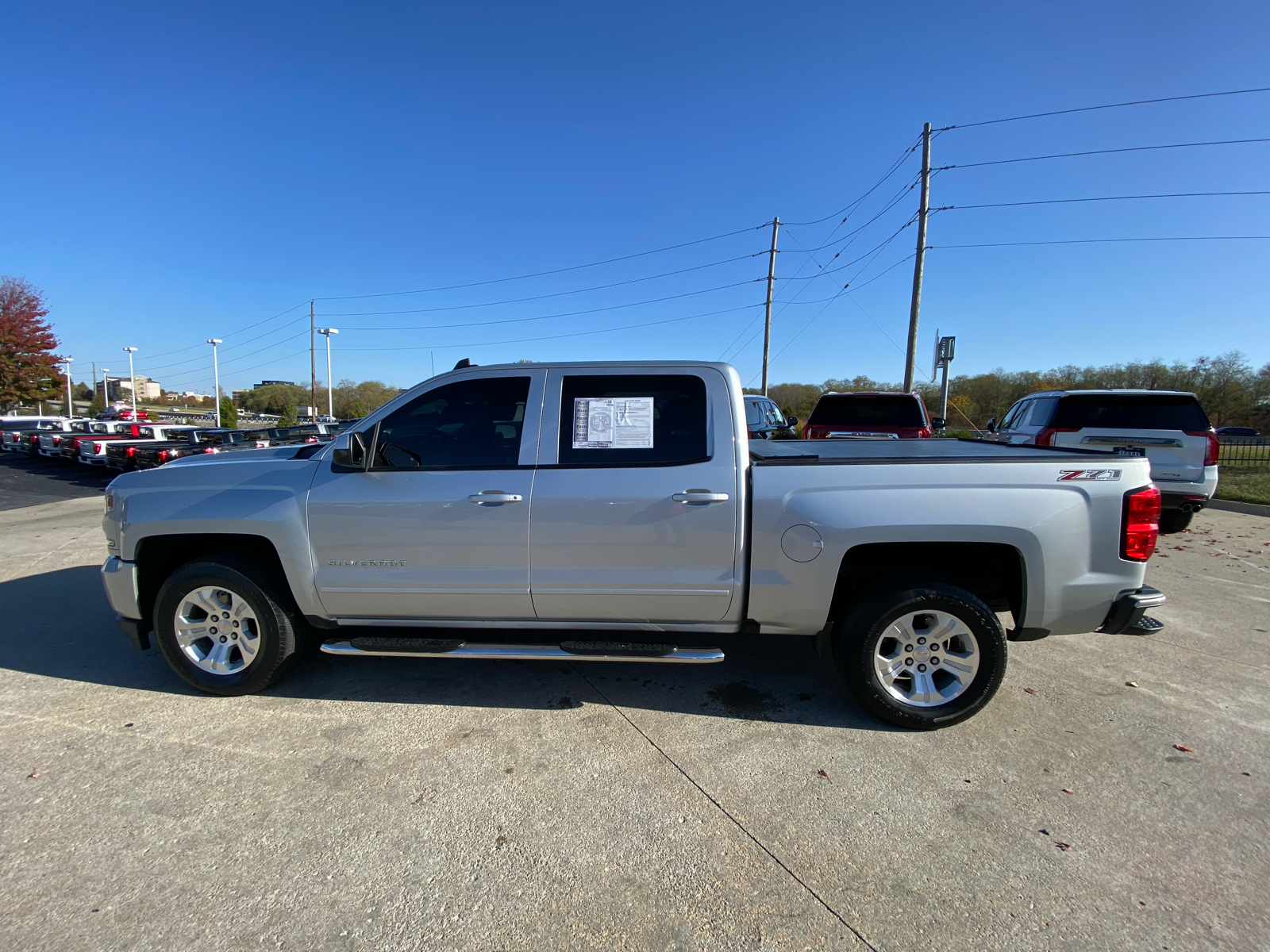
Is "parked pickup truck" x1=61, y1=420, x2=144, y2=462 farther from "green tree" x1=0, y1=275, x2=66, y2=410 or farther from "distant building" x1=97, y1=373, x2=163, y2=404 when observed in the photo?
"distant building" x1=97, y1=373, x2=163, y2=404

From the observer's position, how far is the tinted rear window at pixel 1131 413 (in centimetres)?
686

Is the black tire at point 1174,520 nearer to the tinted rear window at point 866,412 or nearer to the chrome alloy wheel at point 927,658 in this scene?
the tinted rear window at point 866,412

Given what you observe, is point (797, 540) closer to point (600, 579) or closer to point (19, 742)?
point (600, 579)

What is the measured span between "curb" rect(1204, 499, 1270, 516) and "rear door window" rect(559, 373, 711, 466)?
33.4 ft

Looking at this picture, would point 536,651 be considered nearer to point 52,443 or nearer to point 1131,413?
point 1131,413

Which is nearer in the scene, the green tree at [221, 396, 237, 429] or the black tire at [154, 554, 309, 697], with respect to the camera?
the black tire at [154, 554, 309, 697]

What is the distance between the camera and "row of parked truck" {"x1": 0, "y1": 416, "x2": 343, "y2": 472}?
12.9m

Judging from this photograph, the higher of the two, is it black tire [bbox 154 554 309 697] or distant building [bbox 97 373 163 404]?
distant building [bbox 97 373 163 404]

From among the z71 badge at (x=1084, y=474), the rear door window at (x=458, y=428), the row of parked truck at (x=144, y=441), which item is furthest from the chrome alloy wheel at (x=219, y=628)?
the row of parked truck at (x=144, y=441)

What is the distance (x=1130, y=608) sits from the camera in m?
3.01

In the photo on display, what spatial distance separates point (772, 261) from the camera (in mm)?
28375

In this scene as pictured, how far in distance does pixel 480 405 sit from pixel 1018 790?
3287 mm

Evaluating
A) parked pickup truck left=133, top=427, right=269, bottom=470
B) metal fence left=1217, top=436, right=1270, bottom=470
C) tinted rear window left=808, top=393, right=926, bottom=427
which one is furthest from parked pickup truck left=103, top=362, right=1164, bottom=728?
metal fence left=1217, top=436, right=1270, bottom=470

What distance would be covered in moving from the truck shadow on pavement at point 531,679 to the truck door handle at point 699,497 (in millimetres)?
1032
